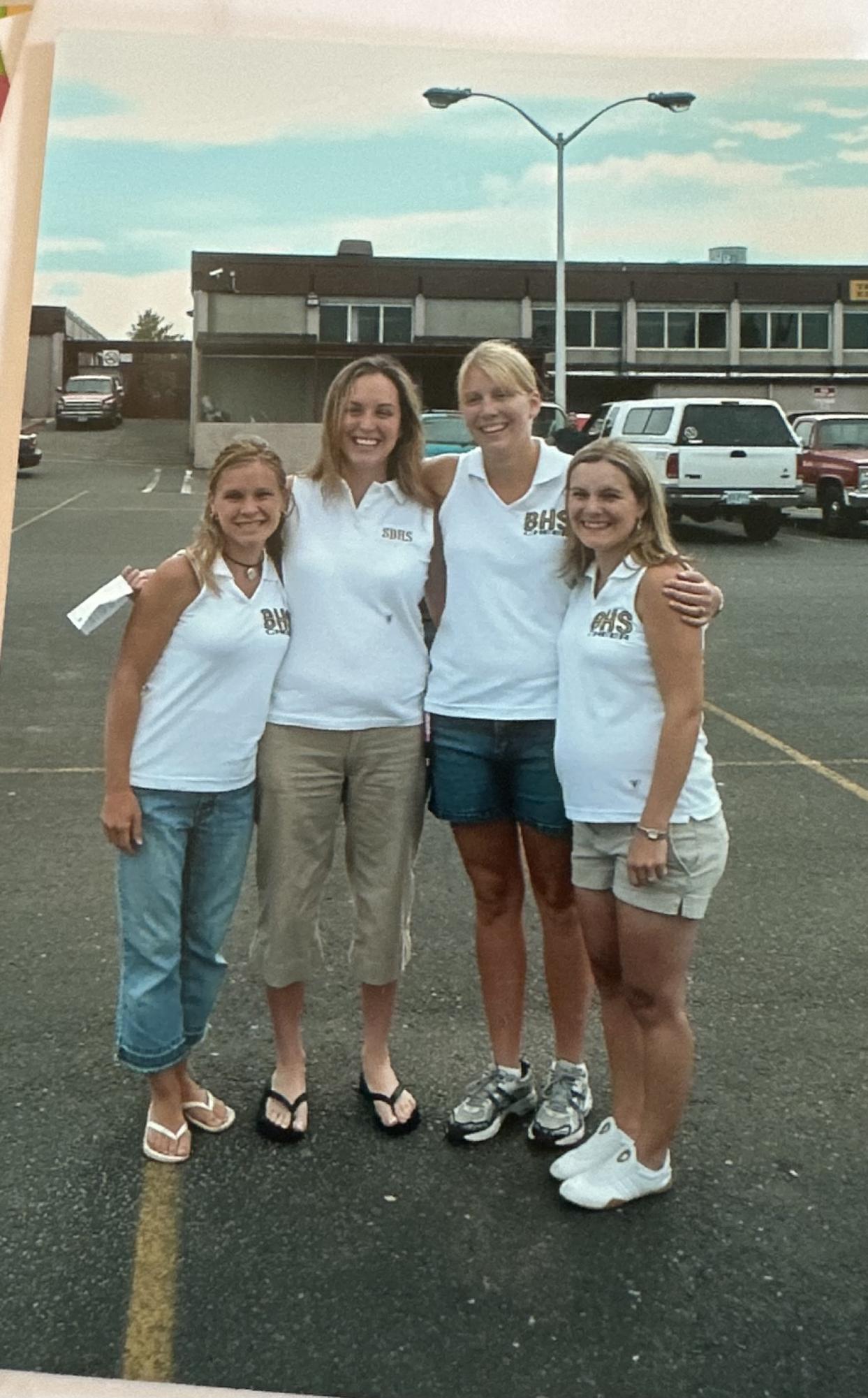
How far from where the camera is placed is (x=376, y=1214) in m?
2.18

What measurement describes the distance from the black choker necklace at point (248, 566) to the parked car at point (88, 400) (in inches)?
13.4

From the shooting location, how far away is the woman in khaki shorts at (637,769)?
2.03m

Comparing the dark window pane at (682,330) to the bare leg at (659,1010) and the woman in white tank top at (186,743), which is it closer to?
the woman in white tank top at (186,743)

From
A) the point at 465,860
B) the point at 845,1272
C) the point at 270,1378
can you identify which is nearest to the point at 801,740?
the point at 465,860

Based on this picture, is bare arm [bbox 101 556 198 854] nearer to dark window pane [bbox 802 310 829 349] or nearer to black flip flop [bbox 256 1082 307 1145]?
black flip flop [bbox 256 1082 307 1145]

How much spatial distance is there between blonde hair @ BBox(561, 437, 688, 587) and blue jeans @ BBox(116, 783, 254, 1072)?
0.78 meters

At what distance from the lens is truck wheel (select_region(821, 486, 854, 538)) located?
11.4 meters

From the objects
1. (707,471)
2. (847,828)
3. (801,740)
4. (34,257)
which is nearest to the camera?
(34,257)

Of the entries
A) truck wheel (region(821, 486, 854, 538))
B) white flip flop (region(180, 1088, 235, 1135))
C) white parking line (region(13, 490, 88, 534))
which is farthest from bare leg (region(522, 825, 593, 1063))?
truck wheel (region(821, 486, 854, 538))

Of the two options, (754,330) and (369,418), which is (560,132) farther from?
(754,330)

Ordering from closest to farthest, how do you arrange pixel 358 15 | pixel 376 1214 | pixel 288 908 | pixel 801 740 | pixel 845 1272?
pixel 358 15 < pixel 845 1272 < pixel 376 1214 < pixel 288 908 < pixel 801 740

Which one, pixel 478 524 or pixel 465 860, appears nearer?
pixel 478 524

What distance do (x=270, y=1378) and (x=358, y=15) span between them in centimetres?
170

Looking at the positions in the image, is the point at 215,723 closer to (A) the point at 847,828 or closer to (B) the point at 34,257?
(B) the point at 34,257
